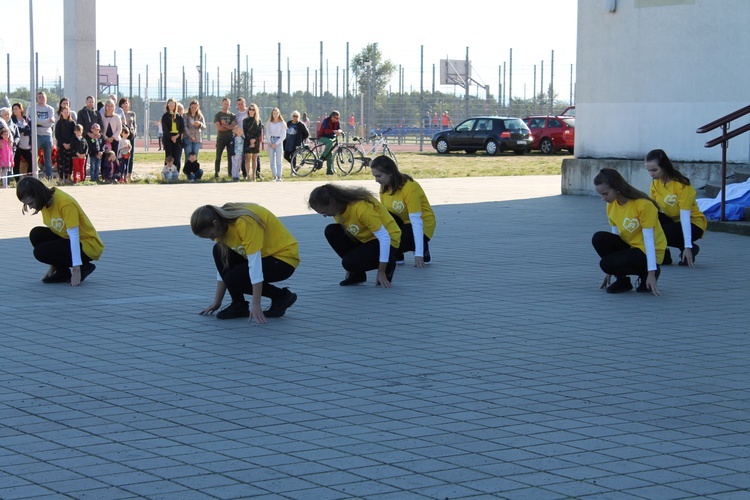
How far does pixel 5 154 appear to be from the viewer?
70.4ft

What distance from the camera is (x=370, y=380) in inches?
258

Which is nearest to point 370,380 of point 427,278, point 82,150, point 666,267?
point 427,278

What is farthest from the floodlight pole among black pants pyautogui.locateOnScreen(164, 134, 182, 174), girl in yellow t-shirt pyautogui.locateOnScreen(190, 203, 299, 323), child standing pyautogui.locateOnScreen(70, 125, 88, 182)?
girl in yellow t-shirt pyautogui.locateOnScreen(190, 203, 299, 323)

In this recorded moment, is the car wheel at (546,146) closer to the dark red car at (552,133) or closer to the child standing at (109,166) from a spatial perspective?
the dark red car at (552,133)

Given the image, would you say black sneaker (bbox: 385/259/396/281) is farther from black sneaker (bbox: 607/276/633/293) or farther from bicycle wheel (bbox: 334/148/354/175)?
bicycle wheel (bbox: 334/148/354/175)

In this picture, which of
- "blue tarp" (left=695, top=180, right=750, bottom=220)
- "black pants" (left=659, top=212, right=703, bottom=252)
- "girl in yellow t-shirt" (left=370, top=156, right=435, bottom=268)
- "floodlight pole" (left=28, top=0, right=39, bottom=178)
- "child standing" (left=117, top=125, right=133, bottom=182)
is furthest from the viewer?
"child standing" (left=117, top=125, right=133, bottom=182)

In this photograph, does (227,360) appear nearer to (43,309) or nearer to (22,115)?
(43,309)

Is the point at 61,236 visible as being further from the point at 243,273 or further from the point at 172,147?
the point at 172,147

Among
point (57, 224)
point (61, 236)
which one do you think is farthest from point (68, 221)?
point (61, 236)

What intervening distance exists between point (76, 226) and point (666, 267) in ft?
19.0

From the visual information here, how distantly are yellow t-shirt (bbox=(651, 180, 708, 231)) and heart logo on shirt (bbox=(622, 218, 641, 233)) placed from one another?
1.81 meters

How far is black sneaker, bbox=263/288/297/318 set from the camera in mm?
8609

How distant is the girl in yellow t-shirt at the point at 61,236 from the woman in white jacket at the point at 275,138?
14.8 m

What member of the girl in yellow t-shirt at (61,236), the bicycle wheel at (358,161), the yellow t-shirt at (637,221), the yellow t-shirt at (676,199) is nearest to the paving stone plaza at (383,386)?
the girl in yellow t-shirt at (61,236)
